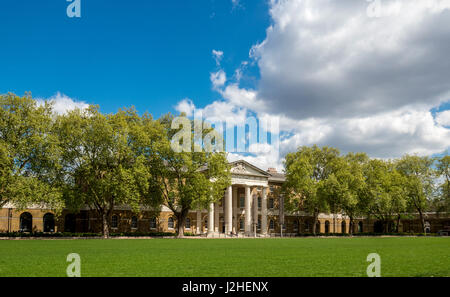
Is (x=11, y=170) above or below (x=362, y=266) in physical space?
above

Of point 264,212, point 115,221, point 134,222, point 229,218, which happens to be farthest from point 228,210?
point 115,221

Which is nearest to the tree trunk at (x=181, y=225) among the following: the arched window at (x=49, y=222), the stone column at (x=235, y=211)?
the stone column at (x=235, y=211)

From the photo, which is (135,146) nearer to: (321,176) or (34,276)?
(321,176)

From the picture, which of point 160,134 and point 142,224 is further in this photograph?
point 142,224

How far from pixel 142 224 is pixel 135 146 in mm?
17253

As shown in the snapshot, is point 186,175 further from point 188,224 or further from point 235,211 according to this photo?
point 235,211

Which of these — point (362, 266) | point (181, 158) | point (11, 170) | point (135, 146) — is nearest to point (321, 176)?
point (181, 158)

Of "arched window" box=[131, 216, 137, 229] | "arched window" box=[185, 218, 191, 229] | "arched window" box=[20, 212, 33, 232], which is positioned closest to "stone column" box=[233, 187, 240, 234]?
"arched window" box=[185, 218, 191, 229]

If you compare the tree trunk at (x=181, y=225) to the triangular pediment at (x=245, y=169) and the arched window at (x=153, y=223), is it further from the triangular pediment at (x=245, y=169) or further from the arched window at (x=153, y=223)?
the triangular pediment at (x=245, y=169)

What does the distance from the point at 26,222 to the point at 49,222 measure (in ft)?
10.3

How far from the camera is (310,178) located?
71812mm

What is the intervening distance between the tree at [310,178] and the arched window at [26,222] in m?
40.7

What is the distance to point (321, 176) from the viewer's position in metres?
74.6

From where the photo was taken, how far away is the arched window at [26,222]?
2285 inches
